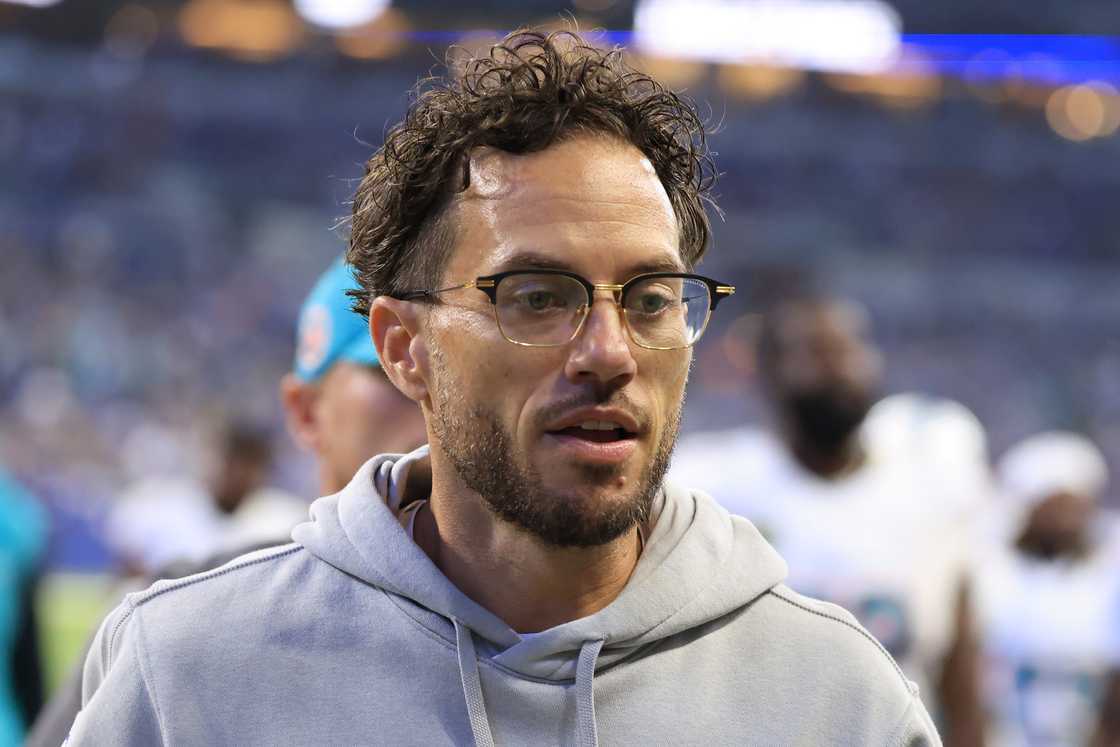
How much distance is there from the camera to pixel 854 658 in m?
1.68

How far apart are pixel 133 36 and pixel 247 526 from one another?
1198cm

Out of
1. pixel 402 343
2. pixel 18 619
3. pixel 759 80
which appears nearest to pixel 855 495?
pixel 18 619

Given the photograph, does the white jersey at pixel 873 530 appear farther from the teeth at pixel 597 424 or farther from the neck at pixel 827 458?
the teeth at pixel 597 424

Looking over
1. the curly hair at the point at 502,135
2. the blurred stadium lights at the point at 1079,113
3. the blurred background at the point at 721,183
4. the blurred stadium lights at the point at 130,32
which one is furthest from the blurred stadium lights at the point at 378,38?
the curly hair at the point at 502,135

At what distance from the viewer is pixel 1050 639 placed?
6367 millimetres

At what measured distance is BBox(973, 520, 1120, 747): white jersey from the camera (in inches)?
241

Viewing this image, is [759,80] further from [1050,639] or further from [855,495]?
[855,495]

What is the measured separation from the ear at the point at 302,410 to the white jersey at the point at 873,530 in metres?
1.58

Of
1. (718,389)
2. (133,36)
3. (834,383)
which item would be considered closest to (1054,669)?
(834,383)

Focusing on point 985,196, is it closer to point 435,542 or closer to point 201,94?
point 201,94

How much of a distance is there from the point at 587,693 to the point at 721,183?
14.2 meters

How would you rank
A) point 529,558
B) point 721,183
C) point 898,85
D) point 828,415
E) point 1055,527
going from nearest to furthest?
point 529,558 → point 828,415 → point 1055,527 → point 721,183 → point 898,85

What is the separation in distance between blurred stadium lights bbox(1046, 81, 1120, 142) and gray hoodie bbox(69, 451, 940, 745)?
58.5ft

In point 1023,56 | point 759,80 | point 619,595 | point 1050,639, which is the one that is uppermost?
point 1023,56
